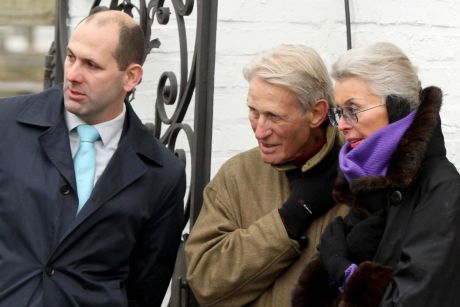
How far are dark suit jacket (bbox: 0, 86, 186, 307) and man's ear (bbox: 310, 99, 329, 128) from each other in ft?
1.47

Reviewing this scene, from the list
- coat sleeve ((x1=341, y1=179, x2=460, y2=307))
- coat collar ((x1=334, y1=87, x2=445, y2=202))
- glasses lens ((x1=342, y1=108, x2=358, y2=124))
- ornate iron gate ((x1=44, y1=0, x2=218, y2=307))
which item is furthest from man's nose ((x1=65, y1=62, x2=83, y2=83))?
coat sleeve ((x1=341, y1=179, x2=460, y2=307))

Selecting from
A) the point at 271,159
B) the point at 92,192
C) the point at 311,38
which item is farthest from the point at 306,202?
the point at 311,38

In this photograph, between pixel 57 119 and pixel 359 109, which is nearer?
pixel 359 109

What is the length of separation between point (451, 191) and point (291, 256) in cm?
63

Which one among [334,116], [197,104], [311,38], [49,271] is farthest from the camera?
[311,38]

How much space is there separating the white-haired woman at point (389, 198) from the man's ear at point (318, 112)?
0.25m

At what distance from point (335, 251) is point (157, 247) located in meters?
0.68

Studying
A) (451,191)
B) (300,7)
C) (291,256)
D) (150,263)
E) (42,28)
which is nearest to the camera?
(451,191)

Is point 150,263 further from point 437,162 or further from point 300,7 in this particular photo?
point 300,7

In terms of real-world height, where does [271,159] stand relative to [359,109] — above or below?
below

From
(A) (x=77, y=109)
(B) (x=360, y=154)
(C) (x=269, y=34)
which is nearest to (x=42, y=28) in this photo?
(C) (x=269, y=34)

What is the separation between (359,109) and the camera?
9.87 ft

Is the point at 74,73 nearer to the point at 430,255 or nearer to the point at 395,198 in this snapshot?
the point at 395,198

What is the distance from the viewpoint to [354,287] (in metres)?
2.93
